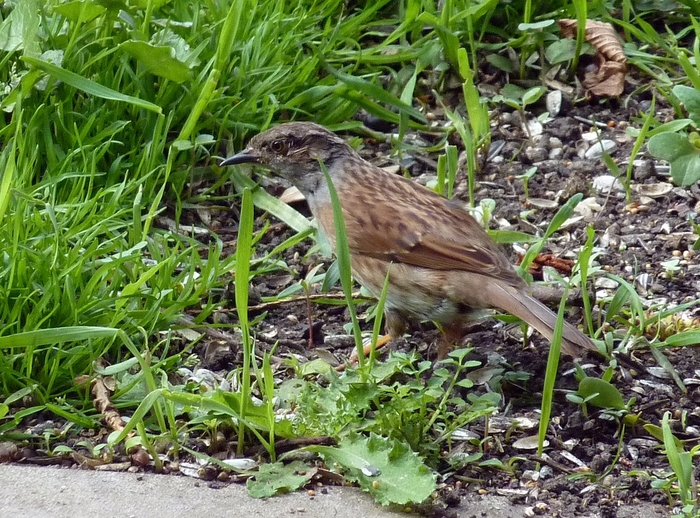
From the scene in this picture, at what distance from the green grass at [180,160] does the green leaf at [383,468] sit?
153 millimetres

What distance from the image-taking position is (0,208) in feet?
14.9

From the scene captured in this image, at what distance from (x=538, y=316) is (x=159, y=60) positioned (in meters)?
2.19

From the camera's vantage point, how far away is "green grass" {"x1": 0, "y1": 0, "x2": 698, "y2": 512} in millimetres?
4012

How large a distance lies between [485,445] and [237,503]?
97 cm

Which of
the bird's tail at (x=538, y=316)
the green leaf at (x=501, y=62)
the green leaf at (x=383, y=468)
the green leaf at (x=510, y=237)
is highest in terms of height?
the green leaf at (x=501, y=62)

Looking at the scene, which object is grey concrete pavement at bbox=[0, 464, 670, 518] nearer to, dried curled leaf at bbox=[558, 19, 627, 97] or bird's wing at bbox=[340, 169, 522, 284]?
bird's wing at bbox=[340, 169, 522, 284]

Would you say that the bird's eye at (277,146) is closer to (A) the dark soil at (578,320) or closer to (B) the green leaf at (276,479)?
(A) the dark soil at (578,320)

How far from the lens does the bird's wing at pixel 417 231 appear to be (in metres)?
4.85

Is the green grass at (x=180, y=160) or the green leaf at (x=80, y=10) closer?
the green grass at (x=180, y=160)

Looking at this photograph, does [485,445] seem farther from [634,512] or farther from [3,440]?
[3,440]

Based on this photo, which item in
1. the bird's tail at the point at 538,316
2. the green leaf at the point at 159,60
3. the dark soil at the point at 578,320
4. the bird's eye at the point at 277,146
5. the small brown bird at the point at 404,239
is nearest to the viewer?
the dark soil at the point at 578,320

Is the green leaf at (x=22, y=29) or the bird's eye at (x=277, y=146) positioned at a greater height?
the green leaf at (x=22, y=29)

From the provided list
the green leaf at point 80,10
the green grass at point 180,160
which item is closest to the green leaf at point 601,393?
the green grass at point 180,160

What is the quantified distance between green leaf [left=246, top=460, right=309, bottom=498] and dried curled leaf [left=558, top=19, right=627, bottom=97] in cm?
347
